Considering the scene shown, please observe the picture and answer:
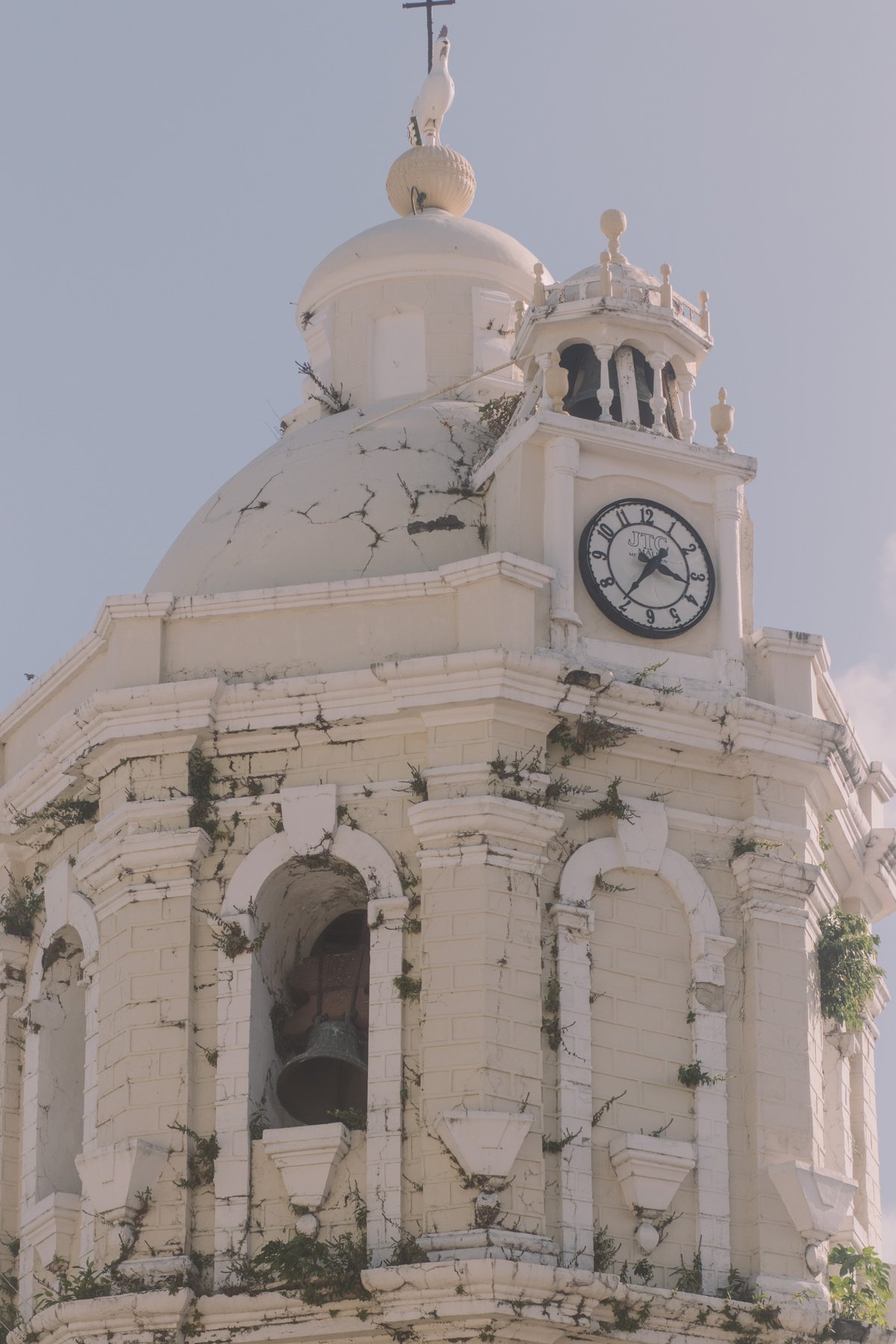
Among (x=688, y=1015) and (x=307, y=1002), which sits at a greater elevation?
(x=307, y=1002)

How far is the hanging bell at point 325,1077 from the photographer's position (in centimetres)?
2859

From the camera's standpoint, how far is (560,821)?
93.4 ft

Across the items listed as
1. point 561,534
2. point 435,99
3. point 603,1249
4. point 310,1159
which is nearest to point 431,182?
point 435,99

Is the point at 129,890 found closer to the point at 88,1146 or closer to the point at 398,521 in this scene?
the point at 88,1146

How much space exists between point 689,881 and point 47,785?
6368 mm

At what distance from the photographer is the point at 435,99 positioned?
3778 cm

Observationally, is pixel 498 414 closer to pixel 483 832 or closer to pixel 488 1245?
pixel 483 832

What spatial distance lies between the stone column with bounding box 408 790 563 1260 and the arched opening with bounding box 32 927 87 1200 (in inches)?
172

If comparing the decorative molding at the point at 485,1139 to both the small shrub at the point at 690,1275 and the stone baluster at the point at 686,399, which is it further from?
the stone baluster at the point at 686,399

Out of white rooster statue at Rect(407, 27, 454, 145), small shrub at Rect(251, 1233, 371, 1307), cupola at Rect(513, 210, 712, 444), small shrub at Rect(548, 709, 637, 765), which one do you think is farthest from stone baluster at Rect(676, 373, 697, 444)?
small shrub at Rect(251, 1233, 371, 1307)

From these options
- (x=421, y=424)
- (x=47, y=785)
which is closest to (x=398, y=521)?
(x=421, y=424)

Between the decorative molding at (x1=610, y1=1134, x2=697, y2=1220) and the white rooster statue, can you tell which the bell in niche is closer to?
the decorative molding at (x1=610, y1=1134, x2=697, y2=1220)

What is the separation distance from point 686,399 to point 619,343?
97 centimetres

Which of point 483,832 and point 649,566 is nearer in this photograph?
point 483,832
